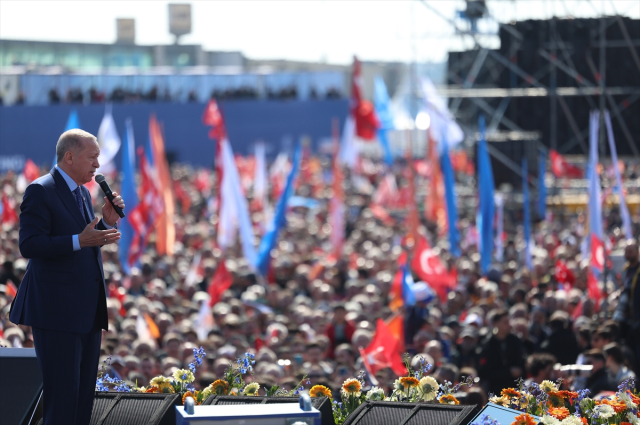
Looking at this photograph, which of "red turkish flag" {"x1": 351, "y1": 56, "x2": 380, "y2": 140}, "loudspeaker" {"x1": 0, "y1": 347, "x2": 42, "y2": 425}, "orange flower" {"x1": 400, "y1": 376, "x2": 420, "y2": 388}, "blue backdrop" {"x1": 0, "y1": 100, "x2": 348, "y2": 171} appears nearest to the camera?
"loudspeaker" {"x1": 0, "y1": 347, "x2": 42, "y2": 425}

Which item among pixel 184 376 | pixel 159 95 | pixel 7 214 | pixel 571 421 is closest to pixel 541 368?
pixel 184 376

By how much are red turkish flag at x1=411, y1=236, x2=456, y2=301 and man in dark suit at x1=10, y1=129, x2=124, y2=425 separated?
345 inches

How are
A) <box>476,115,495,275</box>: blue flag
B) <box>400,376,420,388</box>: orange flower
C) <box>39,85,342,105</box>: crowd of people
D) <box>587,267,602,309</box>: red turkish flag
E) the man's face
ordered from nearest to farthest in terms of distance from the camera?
the man's face < <box>400,376,420,388</box>: orange flower < <box>587,267,602,309</box>: red turkish flag < <box>476,115,495,275</box>: blue flag < <box>39,85,342,105</box>: crowd of people

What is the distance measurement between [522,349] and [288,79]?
38082mm

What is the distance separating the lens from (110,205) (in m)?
3.57

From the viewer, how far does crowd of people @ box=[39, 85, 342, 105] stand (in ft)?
128

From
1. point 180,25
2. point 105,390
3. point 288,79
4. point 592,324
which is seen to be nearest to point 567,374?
point 592,324

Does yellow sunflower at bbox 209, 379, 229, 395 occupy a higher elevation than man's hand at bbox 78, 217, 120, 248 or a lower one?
lower

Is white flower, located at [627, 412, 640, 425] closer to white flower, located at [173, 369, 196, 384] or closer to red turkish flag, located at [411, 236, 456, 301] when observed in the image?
white flower, located at [173, 369, 196, 384]

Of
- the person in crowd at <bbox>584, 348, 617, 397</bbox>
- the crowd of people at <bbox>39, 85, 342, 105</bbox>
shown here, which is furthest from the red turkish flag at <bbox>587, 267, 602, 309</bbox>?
the crowd of people at <bbox>39, 85, 342, 105</bbox>

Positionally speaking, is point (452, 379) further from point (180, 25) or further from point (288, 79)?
point (180, 25)

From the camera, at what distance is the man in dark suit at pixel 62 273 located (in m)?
3.48

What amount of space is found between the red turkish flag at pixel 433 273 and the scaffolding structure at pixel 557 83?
1075cm

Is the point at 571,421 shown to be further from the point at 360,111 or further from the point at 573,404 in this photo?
the point at 360,111
